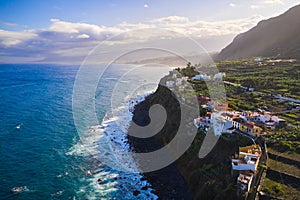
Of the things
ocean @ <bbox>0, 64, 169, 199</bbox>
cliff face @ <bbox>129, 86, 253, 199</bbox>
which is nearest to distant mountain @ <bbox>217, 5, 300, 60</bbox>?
cliff face @ <bbox>129, 86, 253, 199</bbox>

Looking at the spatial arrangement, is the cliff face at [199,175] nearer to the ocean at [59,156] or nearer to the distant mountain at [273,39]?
the ocean at [59,156]

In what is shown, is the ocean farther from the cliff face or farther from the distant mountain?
the distant mountain

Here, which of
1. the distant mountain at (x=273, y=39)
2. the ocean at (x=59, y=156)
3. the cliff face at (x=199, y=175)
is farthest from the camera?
the distant mountain at (x=273, y=39)

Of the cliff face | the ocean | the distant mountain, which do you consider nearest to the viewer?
the cliff face

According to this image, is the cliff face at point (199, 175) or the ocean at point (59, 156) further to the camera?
the ocean at point (59, 156)

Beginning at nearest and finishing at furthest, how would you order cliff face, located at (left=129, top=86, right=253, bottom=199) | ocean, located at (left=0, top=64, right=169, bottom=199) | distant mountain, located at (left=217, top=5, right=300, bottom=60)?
1. cliff face, located at (left=129, top=86, right=253, bottom=199)
2. ocean, located at (left=0, top=64, right=169, bottom=199)
3. distant mountain, located at (left=217, top=5, right=300, bottom=60)

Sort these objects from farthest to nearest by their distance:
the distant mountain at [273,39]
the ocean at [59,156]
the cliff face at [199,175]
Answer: the distant mountain at [273,39] < the ocean at [59,156] < the cliff face at [199,175]

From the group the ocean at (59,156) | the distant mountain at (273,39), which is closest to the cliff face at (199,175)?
the ocean at (59,156)

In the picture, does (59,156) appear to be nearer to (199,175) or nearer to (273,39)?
(199,175)
